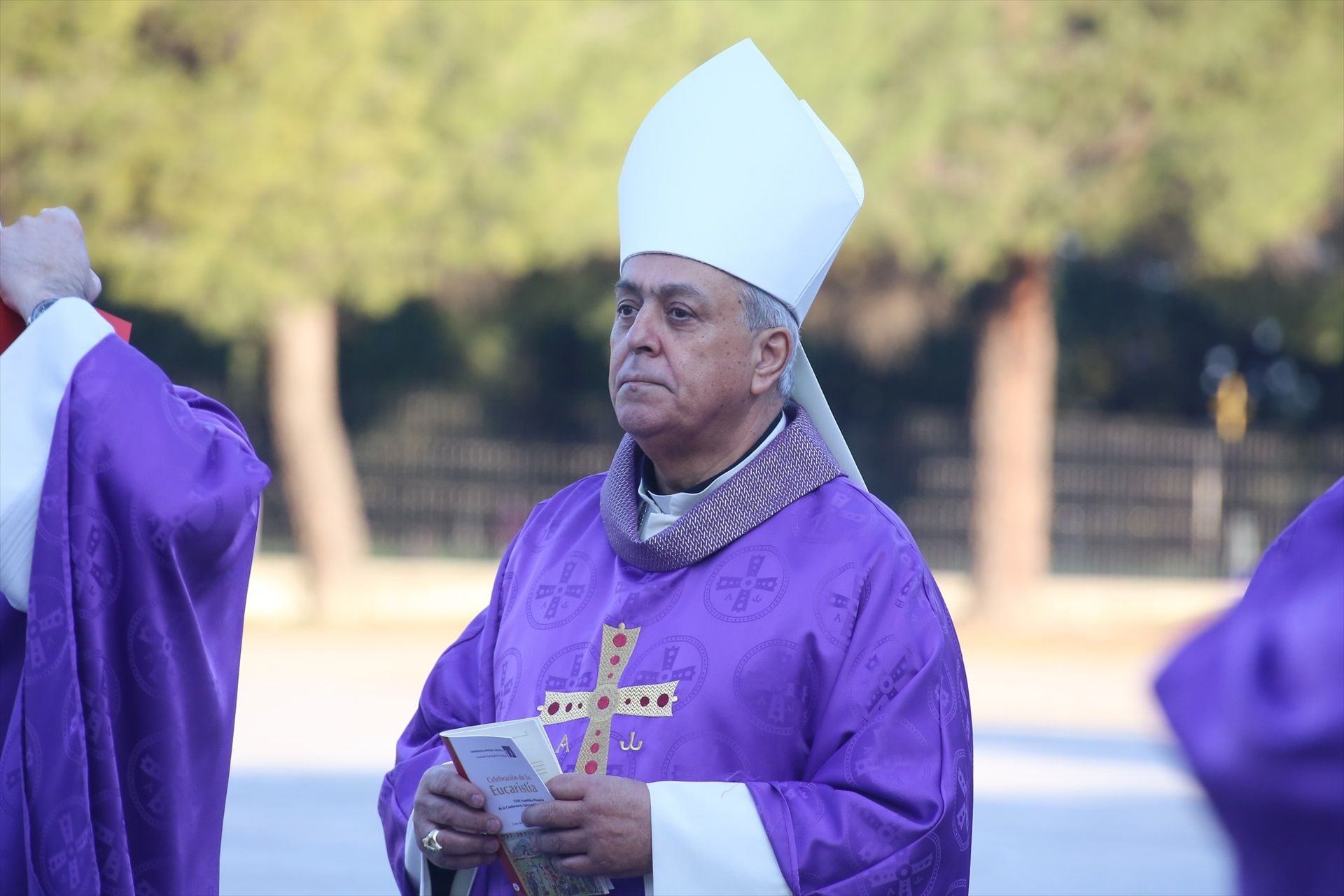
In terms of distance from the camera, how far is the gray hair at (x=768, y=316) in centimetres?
314

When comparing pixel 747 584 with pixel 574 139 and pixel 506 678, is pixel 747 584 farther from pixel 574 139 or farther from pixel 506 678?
pixel 574 139

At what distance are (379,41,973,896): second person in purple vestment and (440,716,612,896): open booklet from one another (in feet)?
0.09

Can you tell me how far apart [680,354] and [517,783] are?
778 mm

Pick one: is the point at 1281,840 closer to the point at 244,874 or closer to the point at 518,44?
the point at 244,874

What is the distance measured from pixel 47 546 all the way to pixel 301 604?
1531cm

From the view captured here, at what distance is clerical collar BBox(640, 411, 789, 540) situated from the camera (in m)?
3.10

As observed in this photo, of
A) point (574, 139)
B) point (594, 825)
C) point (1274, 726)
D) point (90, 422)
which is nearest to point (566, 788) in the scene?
point (594, 825)

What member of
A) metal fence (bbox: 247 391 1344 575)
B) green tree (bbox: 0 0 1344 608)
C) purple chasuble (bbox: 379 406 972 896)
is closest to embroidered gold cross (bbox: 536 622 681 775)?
purple chasuble (bbox: 379 406 972 896)

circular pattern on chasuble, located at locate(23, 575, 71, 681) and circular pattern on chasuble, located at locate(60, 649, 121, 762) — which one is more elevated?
circular pattern on chasuble, located at locate(23, 575, 71, 681)

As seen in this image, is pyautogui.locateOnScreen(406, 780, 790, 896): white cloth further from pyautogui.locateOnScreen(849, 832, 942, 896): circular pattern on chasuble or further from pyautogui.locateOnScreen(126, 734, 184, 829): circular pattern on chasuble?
pyautogui.locateOnScreen(126, 734, 184, 829): circular pattern on chasuble

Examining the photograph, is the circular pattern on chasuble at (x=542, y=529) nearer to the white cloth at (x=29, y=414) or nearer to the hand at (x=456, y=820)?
the hand at (x=456, y=820)

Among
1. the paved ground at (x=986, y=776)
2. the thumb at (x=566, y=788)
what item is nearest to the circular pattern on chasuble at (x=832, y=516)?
the thumb at (x=566, y=788)

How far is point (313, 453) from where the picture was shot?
16781mm

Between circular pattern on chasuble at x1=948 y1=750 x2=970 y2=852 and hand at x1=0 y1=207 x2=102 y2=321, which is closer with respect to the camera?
circular pattern on chasuble at x1=948 y1=750 x2=970 y2=852
